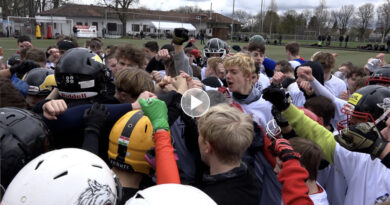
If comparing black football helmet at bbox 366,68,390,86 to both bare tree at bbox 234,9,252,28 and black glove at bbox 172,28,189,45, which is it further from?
bare tree at bbox 234,9,252,28

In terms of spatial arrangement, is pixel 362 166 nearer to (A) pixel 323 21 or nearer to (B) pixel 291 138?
(B) pixel 291 138

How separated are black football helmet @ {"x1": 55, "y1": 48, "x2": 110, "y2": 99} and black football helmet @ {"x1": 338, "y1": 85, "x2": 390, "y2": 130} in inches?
104

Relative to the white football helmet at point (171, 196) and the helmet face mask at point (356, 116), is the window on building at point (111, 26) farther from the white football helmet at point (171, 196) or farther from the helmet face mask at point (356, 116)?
the white football helmet at point (171, 196)

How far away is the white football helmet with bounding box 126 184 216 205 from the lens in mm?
1409

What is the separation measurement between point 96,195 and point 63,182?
0.20 m

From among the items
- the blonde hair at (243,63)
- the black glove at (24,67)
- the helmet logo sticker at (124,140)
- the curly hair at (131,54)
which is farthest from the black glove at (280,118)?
the black glove at (24,67)

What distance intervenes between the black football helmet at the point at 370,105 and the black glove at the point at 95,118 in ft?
7.89

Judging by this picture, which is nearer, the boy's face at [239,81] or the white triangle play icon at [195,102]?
the white triangle play icon at [195,102]

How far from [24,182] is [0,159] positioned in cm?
38

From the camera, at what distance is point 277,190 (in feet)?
10.0

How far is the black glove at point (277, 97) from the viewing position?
273 centimetres

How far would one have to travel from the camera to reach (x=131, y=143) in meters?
2.49

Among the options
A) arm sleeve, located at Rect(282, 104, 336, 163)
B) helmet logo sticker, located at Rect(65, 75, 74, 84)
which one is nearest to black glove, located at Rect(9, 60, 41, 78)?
helmet logo sticker, located at Rect(65, 75, 74, 84)
